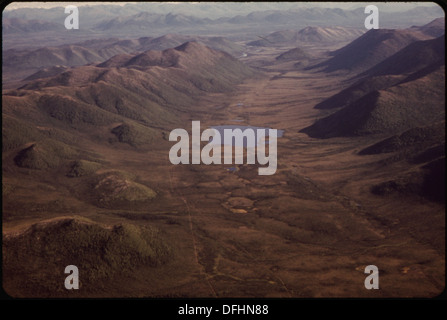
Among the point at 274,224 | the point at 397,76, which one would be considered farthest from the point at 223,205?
the point at 397,76

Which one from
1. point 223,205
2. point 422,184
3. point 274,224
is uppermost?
point 422,184

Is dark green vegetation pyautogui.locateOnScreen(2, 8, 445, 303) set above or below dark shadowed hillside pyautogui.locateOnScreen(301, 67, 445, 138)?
below

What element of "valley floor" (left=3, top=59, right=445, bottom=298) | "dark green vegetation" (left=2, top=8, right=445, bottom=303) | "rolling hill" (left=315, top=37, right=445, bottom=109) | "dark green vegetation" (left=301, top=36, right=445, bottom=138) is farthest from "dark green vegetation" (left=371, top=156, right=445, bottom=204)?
"rolling hill" (left=315, top=37, right=445, bottom=109)

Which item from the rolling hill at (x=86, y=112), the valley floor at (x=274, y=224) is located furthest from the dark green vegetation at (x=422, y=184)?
the rolling hill at (x=86, y=112)

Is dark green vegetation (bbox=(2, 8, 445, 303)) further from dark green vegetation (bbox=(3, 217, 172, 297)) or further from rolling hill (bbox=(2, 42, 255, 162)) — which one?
rolling hill (bbox=(2, 42, 255, 162))

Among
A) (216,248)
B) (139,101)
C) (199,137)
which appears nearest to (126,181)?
(216,248)

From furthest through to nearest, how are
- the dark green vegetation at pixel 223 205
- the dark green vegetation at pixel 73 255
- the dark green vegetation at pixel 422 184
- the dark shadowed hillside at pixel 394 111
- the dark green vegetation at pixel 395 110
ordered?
the dark green vegetation at pixel 395 110
the dark shadowed hillside at pixel 394 111
the dark green vegetation at pixel 422 184
the dark green vegetation at pixel 223 205
the dark green vegetation at pixel 73 255

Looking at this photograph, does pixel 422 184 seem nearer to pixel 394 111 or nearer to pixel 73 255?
pixel 394 111

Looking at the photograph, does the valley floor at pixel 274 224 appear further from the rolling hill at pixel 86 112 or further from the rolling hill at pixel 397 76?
the rolling hill at pixel 397 76
